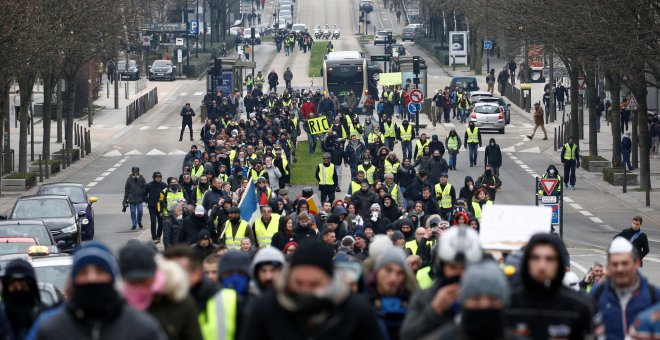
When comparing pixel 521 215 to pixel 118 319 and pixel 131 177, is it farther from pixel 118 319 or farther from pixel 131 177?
pixel 131 177

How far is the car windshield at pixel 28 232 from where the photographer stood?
26.1 metres

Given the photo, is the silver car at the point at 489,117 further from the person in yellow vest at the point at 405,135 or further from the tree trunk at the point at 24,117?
the tree trunk at the point at 24,117

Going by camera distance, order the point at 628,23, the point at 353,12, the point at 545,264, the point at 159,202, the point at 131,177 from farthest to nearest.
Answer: the point at 353,12, the point at 628,23, the point at 131,177, the point at 159,202, the point at 545,264

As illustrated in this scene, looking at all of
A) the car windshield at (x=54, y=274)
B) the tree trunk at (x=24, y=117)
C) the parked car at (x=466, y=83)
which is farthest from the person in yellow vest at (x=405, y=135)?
the parked car at (x=466, y=83)

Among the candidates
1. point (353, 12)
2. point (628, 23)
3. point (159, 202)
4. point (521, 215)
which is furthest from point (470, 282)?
point (353, 12)

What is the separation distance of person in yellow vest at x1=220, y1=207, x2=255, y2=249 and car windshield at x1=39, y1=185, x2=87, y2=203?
12.9m

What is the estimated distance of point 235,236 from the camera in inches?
896

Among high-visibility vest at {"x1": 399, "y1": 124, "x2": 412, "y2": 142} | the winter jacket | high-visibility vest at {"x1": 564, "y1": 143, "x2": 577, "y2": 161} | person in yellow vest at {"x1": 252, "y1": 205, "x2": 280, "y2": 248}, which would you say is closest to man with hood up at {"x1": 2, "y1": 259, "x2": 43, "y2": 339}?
person in yellow vest at {"x1": 252, "y1": 205, "x2": 280, "y2": 248}

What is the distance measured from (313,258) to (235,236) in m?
14.5

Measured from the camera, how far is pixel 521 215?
15.3 m

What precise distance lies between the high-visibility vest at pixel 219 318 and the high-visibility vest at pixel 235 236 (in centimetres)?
1257

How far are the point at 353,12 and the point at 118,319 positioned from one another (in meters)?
148

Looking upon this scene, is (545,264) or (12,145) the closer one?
(545,264)

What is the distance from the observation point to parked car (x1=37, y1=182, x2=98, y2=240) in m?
34.0
